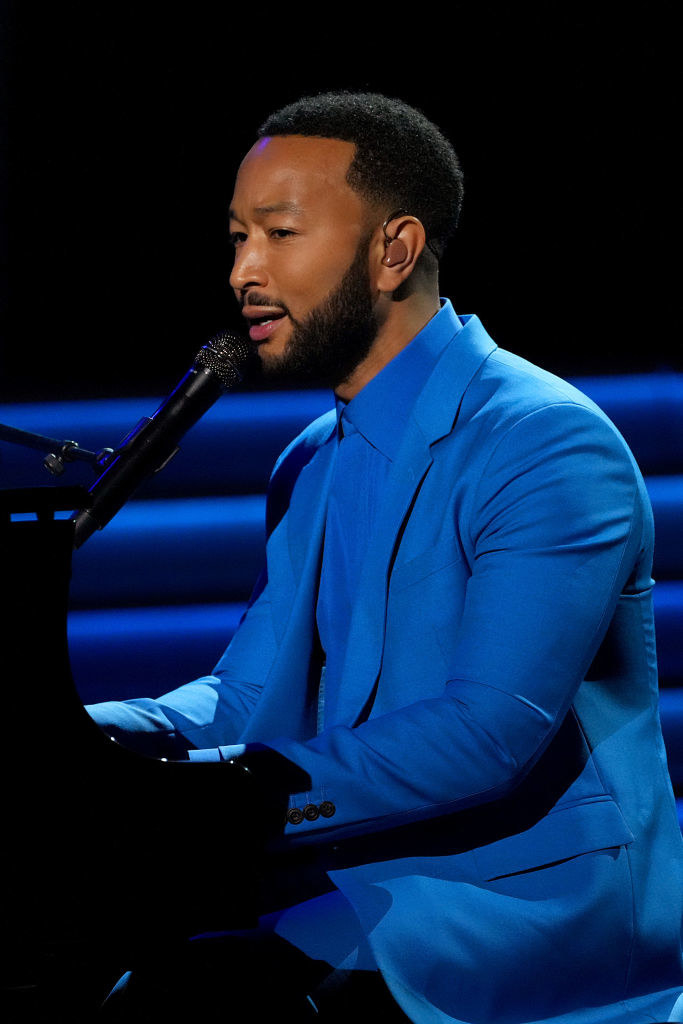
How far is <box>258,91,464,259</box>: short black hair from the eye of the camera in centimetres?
149

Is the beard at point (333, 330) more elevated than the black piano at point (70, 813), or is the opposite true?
the beard at point (333, 330)

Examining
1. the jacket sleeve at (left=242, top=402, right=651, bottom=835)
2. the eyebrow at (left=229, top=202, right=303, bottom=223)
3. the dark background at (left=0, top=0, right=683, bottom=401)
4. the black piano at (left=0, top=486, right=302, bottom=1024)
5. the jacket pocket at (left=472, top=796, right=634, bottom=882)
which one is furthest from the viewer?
the dark background at (left=0, top=0, right=683, bottom=401)

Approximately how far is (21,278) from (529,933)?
163cm

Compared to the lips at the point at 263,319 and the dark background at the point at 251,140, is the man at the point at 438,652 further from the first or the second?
the dark background at the point at 251,140

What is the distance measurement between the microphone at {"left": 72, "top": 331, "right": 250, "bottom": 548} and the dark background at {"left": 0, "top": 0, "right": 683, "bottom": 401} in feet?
3.35

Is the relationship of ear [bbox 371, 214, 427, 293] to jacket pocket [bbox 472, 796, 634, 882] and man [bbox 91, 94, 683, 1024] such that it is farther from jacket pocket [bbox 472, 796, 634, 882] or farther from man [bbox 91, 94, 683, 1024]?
jacket pocket [bbox 472, 796, 634, 882]

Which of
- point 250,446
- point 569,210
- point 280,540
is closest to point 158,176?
point 250,446

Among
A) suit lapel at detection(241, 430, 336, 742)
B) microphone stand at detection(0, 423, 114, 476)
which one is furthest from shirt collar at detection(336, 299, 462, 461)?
microphone stand at detection(0, 423, 114, 476)

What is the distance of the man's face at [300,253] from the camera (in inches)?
56.1

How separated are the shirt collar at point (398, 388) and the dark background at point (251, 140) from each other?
81 cm

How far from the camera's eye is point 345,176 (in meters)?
1.46

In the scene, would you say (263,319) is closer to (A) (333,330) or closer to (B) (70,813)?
(A) (333,330)

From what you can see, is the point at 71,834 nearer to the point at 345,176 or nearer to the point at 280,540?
the point at 280,540

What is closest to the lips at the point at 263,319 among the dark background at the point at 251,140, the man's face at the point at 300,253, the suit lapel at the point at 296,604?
the man's face at the point at 300,253
